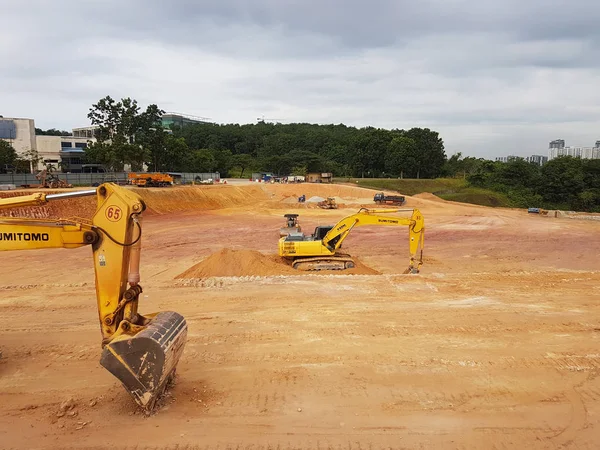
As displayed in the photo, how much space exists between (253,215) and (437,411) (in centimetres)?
3043

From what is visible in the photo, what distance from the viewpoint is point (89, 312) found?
9.52 m

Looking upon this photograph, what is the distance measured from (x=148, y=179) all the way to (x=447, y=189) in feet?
130

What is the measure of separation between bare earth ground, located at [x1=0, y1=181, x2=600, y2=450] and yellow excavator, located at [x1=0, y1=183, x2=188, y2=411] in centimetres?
79

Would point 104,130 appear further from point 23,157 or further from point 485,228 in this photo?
point 485,228

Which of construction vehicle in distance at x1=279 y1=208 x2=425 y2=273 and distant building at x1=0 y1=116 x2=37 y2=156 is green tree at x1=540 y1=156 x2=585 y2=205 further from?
distant building at x1=0 y1=116 x2=37 y2=156

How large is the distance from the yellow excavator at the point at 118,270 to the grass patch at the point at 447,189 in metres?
52.3

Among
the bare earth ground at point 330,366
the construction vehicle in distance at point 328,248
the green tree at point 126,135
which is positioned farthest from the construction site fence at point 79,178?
the construction vehicle in distance at point 328,248

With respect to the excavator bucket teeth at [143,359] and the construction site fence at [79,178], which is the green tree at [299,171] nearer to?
the construction site fence at [79,178]

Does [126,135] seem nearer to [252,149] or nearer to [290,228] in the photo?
[290,228]

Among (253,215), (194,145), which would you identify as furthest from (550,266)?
(194,145)

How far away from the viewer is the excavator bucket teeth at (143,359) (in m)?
5.05

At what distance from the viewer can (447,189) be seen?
59.8 meters

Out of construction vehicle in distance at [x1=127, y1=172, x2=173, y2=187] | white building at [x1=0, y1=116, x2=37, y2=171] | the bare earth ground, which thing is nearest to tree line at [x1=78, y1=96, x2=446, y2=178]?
construction vehicle in distance at [x1=127, y1=172, x2=173, y2=187]

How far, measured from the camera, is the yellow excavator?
515cm
